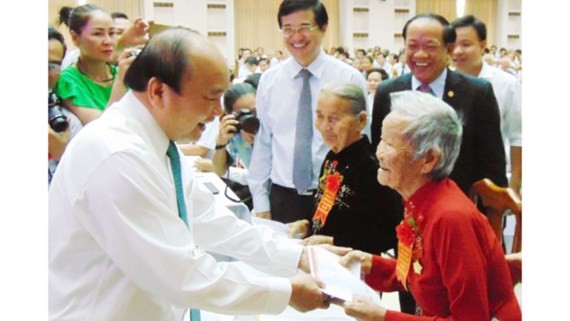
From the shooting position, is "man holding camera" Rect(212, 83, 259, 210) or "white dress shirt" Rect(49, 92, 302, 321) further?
"man holding camera" Rect(212, 83, 259, 210)

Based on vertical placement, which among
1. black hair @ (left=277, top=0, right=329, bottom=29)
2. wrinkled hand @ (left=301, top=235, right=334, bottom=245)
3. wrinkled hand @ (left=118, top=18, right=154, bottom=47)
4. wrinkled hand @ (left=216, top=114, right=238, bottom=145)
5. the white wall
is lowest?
wrinkled hand @ (left=301, top=235, right=334, bottom=245)

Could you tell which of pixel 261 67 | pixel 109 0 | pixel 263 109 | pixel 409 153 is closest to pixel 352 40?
pixel 261 67

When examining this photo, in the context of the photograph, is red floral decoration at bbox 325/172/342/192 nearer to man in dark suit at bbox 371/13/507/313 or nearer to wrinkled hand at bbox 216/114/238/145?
man in dark suit at bbox 371/13/507/313

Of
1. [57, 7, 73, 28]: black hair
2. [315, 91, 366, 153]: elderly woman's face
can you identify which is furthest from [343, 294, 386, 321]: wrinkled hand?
→ [57, 7, 73, 28]: black hair

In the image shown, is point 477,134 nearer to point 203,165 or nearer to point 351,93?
point 351,93

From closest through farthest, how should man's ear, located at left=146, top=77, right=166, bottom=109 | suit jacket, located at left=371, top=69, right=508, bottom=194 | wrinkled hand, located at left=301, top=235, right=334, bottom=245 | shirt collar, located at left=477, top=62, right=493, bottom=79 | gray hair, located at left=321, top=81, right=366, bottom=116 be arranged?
man's ear, located at left=146, top=77, right=166, bottom=109, wrinkled hand, located at left=301, top=235, right=334, bottom=245, gray hair, located at left=321, top=81, right=366, bottom=116, suit jacket, located at left=371, top=69, right=508, bottom=194, shirt collar, located at left=477, top=62, right=493, bottom=79

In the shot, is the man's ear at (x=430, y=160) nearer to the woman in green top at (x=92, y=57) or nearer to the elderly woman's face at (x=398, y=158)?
the elderly woman's face at (x=398, y=158)

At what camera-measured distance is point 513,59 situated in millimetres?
10883

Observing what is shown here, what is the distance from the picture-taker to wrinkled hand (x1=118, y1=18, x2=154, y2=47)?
2.15 meters

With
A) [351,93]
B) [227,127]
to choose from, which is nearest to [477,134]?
[351,93]

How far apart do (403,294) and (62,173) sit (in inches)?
47.6

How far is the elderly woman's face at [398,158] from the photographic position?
4.34ft

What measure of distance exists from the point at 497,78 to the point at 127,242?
2.09 m
